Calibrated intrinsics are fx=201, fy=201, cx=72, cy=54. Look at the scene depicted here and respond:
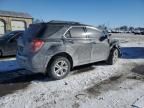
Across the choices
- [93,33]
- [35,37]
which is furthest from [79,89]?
[93,33]

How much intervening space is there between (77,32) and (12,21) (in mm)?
25832

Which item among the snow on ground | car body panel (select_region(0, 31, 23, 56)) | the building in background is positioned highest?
the building in background

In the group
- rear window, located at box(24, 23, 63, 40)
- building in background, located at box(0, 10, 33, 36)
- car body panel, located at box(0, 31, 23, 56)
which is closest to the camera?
rear window, located at box(24, 23, 63, 40)

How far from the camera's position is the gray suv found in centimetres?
615

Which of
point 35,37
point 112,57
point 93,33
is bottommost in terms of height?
point 112,57

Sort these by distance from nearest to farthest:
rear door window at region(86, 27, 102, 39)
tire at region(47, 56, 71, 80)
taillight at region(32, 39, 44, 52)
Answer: taillight at region(32, 39, 44, 52), tire at region(47, 56, 71, 80), rear door window at region(86, 27, 102, 39)

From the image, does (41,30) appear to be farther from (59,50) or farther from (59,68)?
(59,68)

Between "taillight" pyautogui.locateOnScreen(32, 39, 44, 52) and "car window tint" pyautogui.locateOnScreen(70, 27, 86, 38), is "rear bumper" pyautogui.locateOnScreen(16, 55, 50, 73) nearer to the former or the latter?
"taillight" pyautogui.locateOnScreen(32, 39, 44, 52)

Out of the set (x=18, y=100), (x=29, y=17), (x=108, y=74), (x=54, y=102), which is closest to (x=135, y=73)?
(x=108, y=74)

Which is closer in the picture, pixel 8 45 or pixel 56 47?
pixel 56 47

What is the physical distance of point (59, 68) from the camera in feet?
21.6

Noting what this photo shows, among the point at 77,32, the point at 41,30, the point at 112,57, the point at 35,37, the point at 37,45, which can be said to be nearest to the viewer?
the point at 37,45

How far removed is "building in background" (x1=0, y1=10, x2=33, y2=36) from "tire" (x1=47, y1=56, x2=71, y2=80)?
24.6m

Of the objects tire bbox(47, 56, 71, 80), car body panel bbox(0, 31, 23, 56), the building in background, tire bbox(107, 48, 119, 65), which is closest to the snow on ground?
tire bbox(47, 56, 71, 80)
